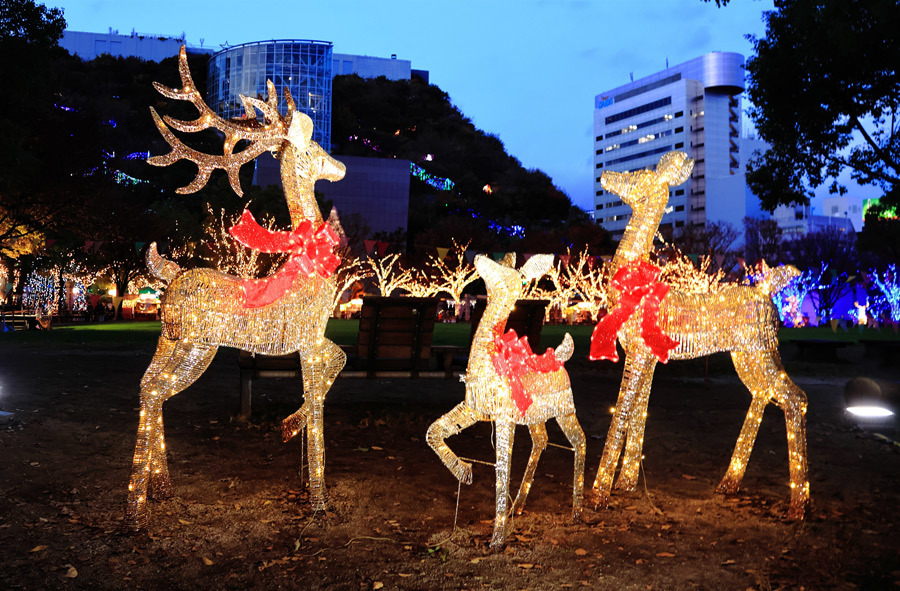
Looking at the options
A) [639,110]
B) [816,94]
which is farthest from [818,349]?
[639,110]

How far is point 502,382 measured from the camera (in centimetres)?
394

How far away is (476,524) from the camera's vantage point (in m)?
4.34

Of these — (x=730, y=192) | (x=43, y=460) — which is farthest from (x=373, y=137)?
(x=43, y=460)

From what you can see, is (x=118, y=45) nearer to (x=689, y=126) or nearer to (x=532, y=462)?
(x=689, y=126)

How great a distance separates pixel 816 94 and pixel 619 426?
9.48 meters

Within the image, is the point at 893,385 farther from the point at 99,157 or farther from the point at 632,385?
the point at 99,157

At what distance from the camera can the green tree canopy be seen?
33.3 feet

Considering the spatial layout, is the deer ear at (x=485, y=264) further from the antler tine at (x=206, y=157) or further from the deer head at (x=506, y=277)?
the antler tine at (x=206, y=157)

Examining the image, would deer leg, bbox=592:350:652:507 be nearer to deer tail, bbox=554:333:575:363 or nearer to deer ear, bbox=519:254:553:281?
deer tail, bbox=554:333:575:363

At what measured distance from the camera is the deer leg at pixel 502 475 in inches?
154

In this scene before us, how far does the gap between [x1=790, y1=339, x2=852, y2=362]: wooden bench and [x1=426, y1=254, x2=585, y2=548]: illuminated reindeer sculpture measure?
14.4 metres

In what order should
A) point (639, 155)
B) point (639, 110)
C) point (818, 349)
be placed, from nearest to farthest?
point (818, 349), point (639, 155), point (639, 110)

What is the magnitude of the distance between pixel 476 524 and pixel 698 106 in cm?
9470

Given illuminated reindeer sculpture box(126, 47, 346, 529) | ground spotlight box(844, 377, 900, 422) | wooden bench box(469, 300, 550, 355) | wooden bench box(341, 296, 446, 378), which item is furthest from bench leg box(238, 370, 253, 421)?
ground spotlight box(844, 377, 900, 422)
